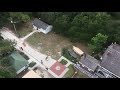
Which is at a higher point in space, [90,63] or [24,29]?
[24,29]

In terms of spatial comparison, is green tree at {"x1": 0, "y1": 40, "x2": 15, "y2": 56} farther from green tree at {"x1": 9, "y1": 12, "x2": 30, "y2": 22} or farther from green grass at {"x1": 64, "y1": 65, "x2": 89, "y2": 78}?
green grass at {"x1": 64, "y1": 65, "x2": 89, "y2": 78}

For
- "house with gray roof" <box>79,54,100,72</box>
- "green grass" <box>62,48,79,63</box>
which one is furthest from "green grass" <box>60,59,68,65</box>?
"house with gray roof" <box>79,54,100,72</box>

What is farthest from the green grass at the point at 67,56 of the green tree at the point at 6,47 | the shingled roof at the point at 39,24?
the green tree at the point at 6,47

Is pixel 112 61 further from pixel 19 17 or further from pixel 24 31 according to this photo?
pixel 19 17

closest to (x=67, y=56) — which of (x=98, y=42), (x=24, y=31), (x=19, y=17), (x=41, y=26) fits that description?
(x=98, y=42)

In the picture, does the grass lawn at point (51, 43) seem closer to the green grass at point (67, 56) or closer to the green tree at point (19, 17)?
the green grass at point (67, 56)
